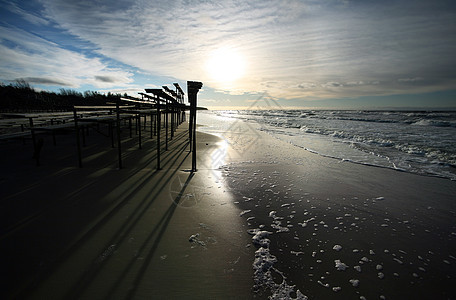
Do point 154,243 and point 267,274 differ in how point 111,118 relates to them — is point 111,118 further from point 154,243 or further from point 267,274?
point 267,274

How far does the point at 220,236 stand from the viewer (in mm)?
3020

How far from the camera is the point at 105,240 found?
272 centimetres

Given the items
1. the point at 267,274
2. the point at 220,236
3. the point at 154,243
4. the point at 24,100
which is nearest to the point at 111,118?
the point at 154,243

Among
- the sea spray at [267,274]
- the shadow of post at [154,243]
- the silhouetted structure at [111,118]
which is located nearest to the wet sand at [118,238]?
the shadow of post at [154,243]

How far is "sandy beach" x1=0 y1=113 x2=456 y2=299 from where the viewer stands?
2146mm

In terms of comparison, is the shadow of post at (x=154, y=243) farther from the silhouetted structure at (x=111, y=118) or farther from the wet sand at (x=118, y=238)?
the silhouetted structure at (x=111, y=118)

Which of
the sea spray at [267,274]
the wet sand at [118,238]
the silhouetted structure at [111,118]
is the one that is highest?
the silhouetted structure at [111,118]

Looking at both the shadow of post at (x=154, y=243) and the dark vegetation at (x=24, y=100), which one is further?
the dark vegetation at (x=24, y=100)

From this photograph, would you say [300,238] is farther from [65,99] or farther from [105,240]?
[65,99]

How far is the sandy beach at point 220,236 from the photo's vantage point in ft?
7.04

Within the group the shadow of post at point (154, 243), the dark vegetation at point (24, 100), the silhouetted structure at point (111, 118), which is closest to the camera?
the shadow of post at point (154, 243)

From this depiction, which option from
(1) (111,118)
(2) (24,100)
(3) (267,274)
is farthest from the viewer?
(2) (24,100)

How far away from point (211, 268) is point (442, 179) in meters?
8.29

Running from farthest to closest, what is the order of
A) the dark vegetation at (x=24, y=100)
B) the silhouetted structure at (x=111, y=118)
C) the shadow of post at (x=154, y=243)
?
the dark vegetation at (x=24, y=100)
the silhouetted structure at (x=111, y=118)
the shadow of post at (x=154, y=243)
